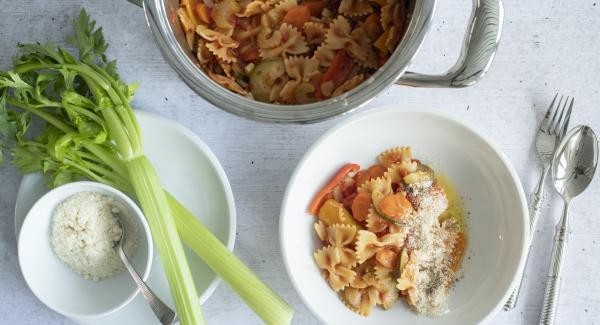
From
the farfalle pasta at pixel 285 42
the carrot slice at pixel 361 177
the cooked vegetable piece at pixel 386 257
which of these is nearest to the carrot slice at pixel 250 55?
the farfalle pasta at pixel 285 42

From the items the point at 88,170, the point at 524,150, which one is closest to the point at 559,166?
the point at 524,150

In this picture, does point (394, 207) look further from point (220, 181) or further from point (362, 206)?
point (220, 181)

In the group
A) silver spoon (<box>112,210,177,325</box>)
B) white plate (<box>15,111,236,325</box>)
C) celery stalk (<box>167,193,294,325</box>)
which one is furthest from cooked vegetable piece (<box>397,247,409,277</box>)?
silver spoon (<box>112,210,177,325</box>)

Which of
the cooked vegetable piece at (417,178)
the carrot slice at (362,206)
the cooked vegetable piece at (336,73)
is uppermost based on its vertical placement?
the cooked vegetable piece at (336,73)

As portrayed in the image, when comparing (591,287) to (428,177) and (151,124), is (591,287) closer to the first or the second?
(428,177)

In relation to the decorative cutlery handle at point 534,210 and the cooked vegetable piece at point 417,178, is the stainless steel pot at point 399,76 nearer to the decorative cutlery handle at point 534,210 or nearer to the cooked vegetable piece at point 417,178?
the cooked vegetable piece at point 417,178

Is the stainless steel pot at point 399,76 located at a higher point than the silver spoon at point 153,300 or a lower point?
higher
